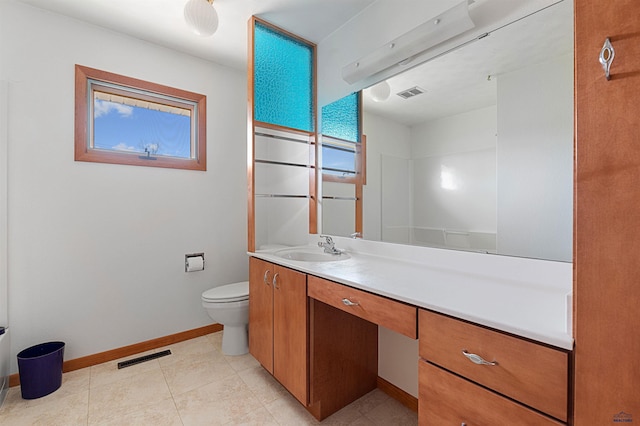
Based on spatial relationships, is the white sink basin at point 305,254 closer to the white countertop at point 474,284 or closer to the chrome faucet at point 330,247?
the chrome faucet at point 330,247

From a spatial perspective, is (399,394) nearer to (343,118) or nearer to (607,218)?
(607,218)

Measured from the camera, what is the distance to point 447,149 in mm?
1473

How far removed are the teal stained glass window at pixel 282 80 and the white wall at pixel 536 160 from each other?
4.64ft

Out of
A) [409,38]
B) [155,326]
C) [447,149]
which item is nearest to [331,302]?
[447,149]

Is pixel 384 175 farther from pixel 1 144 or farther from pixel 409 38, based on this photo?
pixel 1 144

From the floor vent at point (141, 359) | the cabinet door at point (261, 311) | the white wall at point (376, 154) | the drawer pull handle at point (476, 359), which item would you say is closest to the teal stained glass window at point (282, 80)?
the white wall at point (376, 154)

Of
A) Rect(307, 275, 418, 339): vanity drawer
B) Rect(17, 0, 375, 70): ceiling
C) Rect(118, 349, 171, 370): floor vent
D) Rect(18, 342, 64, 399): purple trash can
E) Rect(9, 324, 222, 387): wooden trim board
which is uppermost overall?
Rect(17, 0, 375, 70): ceiling

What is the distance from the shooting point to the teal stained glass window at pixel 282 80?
2.08 m

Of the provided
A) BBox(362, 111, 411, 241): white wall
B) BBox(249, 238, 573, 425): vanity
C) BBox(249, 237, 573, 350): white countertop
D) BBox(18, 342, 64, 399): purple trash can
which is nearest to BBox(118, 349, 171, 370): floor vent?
BBox(18, 342, 64, 399): purple trash can

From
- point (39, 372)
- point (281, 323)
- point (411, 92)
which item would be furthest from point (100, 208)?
point (411, 92)

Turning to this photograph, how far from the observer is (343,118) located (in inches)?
82.8

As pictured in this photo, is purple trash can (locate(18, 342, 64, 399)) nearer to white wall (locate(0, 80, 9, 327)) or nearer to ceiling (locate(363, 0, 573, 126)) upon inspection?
white wall (locate(0, 80, 9, 327))

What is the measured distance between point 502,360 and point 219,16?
2.50 metres

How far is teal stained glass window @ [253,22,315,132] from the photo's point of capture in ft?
6.83
